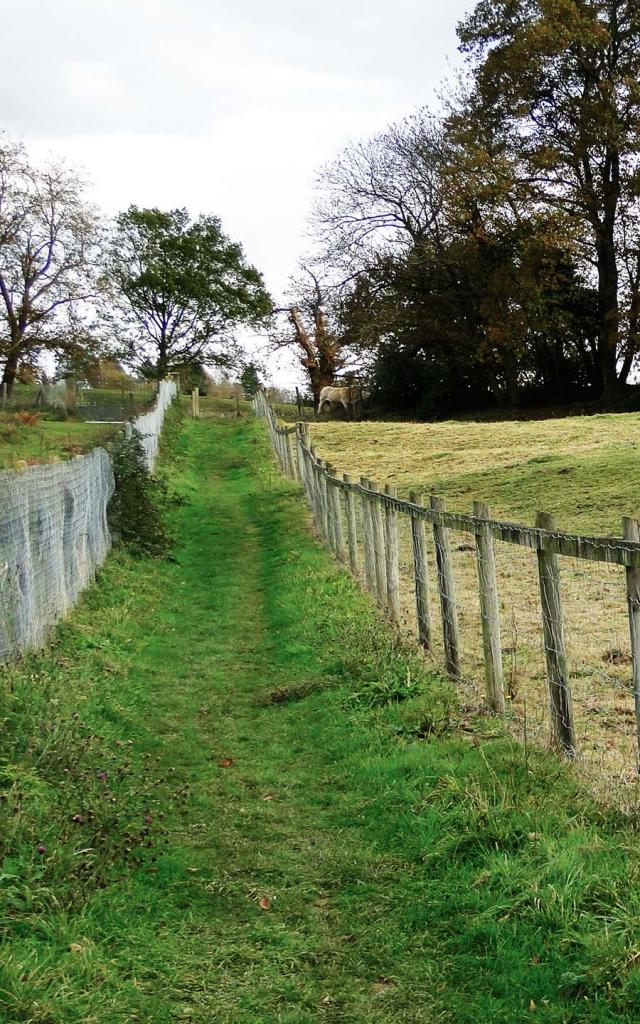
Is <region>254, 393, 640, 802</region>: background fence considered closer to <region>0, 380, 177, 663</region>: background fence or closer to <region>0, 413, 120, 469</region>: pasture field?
<region>0, 380, 177, 663</region>: background fence

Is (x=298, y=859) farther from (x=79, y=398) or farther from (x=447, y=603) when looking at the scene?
(x=79, y=398)

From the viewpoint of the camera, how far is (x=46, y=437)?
84.0 ft

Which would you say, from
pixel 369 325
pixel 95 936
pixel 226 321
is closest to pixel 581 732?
pixel 95 936

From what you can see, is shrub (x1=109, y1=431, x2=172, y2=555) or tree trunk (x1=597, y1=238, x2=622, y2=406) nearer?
shrub (x1=109, y1=431, x2=172, y2=555)

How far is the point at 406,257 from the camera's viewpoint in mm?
41531

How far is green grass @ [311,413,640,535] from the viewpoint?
14.9 m

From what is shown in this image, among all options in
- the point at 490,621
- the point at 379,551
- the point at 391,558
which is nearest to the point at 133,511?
the point at 379,551

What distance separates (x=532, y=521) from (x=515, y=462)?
6.25m

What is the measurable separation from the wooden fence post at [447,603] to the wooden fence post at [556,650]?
6.09 ft

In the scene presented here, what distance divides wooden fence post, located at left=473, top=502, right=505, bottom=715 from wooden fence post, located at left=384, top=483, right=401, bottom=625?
2717 mm

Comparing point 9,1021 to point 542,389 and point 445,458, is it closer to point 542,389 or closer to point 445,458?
point 445,458

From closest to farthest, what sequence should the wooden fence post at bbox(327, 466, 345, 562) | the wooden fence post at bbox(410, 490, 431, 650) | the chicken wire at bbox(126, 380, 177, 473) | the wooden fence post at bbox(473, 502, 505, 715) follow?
1. the wooden fence post at bbox(473, 502, 505, 715)
2. the wooden fence post at bbox(410, 490, 431, 650)
3. the wooden fence post at bbox(327, 466, 345, 562)
4. the chicken wire at bbox(126, 380, 177, 473)

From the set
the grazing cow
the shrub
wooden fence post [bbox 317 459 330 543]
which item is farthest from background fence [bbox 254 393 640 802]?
the grazing cow

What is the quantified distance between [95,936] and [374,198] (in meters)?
42.1
